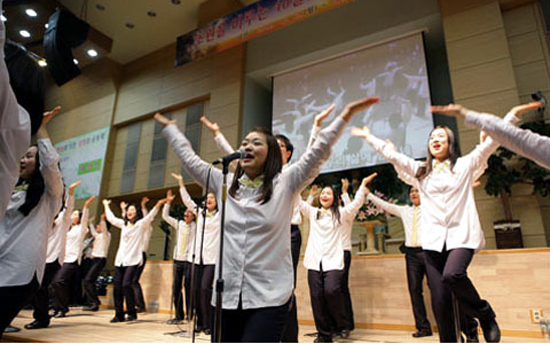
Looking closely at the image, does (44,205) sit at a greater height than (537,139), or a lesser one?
lesser

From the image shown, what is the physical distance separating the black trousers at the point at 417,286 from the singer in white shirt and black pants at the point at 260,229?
2.94 metres

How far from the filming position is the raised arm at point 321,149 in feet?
4.48

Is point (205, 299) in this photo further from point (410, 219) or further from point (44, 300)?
point (410, 219)

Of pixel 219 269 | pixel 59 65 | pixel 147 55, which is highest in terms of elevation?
pixel 147 55

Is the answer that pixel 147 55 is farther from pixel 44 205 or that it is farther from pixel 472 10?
pixel 44 205

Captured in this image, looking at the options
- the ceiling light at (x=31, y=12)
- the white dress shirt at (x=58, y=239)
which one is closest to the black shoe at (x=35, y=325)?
the white dress shirt at (x=58, y=239)

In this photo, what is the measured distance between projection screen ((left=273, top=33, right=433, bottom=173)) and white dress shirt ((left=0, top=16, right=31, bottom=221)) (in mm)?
Answer: 5752

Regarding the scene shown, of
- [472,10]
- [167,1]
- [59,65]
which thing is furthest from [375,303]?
[167,1]

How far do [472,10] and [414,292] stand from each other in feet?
14.9

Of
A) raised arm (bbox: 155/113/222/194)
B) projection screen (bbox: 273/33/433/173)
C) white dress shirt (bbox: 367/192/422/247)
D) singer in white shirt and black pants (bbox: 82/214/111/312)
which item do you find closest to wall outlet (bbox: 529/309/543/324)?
white dress shirt (bbox: 367/192/422/247)

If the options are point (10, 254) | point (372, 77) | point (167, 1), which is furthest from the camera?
point (167, 1)

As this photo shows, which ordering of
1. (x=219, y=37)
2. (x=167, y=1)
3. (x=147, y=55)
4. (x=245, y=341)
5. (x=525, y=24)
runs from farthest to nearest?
(x=147, y=55) → (x=167, y=1) → (x=219, y=37) → (x=525, y=24) → (x=245, y=341)

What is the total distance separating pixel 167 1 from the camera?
8.62m

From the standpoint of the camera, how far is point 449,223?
2.23 m
